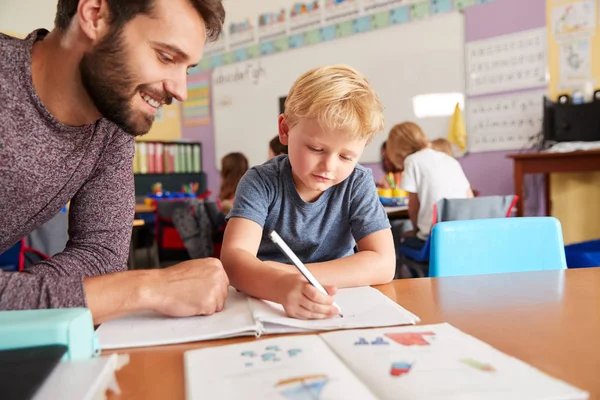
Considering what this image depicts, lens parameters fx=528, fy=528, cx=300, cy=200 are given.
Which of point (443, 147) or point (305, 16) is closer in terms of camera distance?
point (443, 147)

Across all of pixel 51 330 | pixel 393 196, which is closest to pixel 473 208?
pixel 393 196

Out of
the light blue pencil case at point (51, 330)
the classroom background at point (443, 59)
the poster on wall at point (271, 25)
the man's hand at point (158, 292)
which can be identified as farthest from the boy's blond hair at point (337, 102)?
the poster on wall at point (271, 25)

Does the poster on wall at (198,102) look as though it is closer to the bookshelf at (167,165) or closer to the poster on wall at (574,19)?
the bookshelf at (167,165)

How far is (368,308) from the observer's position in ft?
2.52

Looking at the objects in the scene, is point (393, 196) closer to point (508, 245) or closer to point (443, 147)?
point (443, 147)

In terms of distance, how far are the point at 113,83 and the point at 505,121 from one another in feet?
11.4

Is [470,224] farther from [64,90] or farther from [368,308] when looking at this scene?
[64,90]

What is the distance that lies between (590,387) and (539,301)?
0.34 metres

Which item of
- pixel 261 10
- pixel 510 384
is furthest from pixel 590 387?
pixel 261 10

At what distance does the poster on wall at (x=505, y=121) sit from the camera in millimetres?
3787

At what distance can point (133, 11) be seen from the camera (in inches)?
37.3

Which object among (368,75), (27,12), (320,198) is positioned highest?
(27,12)

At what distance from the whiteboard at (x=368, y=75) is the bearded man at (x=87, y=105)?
131 inches

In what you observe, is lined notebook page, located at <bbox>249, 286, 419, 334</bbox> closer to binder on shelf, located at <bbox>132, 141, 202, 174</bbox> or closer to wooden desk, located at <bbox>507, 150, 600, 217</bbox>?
wooden desk, located at <bbox>507, 150, 600, 217</bbox>
